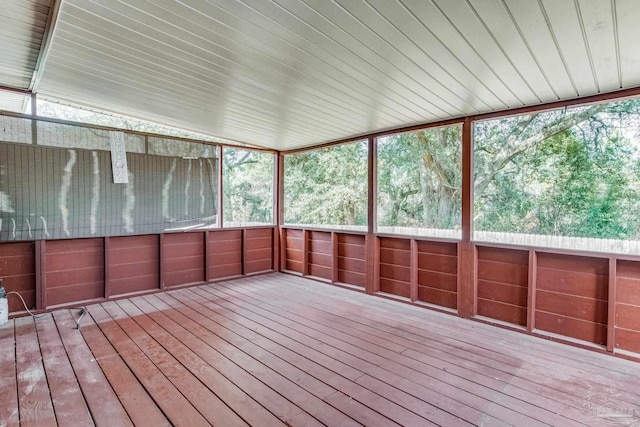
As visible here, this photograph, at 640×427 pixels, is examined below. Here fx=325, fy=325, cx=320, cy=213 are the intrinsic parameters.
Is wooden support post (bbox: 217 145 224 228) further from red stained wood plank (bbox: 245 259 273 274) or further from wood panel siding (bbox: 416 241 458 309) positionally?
wood panel siding (bbox: 416 241 458 309)

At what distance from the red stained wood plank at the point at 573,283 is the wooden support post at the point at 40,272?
5235mm

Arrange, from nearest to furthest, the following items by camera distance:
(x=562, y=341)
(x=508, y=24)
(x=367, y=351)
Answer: (x=508, y=24) < (x=367, y=351) < (x=562, y=341)

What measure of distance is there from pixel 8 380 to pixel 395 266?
149 inches

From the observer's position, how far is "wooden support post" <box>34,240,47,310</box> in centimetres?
360

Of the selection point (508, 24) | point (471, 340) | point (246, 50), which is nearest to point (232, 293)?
point (471, 340)

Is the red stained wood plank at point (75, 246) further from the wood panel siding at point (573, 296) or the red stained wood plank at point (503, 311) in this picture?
the wood panel siding at point (573, 296)

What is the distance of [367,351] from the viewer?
2.73 m

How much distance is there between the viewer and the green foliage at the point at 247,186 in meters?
5.32

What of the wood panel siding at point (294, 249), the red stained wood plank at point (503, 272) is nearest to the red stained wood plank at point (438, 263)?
the red stained wood plank at point (503, 272)

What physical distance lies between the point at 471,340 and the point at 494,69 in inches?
90.2

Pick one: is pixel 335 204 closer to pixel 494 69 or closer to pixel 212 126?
pixel 212 126

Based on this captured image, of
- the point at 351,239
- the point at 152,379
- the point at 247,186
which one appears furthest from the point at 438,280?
the point at 247,186

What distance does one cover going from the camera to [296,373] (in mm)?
2352

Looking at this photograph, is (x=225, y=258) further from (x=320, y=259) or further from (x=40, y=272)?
(x=40, y=272)
